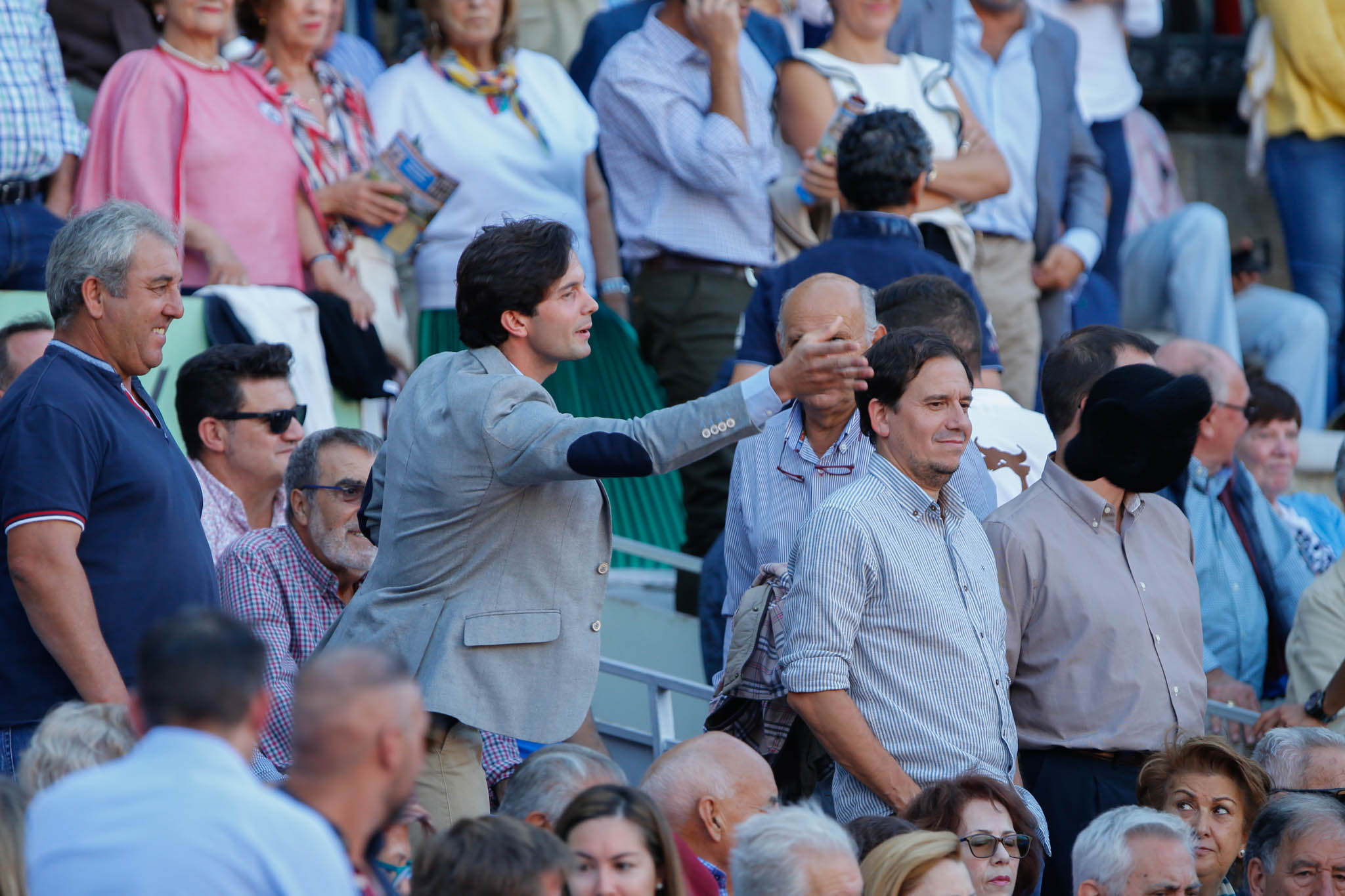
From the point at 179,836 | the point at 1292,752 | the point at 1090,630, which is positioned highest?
the point at 179,836

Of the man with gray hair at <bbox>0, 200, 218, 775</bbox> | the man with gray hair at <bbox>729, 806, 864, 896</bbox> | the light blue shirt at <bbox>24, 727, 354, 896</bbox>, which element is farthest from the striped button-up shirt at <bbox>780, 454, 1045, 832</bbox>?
the light blue shirt at <bbox>24, 727, 354, 896</bbox>

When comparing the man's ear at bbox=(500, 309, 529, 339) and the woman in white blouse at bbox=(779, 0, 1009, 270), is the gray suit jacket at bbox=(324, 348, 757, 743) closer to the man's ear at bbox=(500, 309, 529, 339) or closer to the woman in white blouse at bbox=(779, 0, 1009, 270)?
the man's ear at bbox=(500, 309, 529, 339)

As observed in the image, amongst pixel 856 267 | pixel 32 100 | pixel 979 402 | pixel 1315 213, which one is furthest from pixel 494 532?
pixel 1315 213

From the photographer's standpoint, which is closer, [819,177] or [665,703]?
[665,703]

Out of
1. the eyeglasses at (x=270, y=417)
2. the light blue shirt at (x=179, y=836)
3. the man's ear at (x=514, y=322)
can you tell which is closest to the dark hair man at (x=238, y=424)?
the eyeglasses at (x=270, y=417)

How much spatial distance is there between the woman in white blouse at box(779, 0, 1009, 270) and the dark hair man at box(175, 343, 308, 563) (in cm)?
217

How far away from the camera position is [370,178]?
6109 mm

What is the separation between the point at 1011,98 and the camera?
7531 mm

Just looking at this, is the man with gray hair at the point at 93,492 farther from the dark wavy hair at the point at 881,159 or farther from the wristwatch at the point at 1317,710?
the wristwatch at the point at 1317,710

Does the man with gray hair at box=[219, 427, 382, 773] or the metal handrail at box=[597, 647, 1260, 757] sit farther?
the metal handrail at box=[597, 647, 1260, 757]

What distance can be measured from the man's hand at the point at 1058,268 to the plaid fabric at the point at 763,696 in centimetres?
357

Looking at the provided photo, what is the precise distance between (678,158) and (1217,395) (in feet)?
6.81

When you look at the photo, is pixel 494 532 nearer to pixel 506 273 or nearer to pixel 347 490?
pixel 506 273

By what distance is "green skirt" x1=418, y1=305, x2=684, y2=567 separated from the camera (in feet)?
22.1
